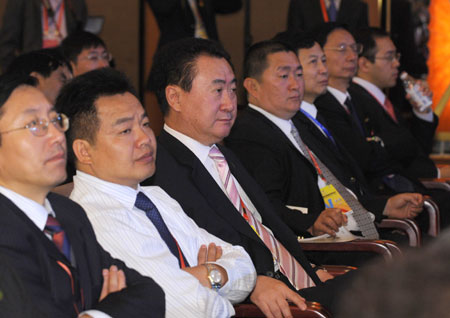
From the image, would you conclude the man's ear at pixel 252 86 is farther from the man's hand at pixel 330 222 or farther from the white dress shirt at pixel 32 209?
the white dress shirt at pixel 32 209

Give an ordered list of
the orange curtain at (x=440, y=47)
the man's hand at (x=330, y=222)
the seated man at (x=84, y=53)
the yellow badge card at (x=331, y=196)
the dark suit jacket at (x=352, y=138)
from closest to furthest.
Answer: the man's hand at (x=330, y=222)
the yellow badge card at (x=331, y=196)
the dark suit jacket at (x=352, y=138)
the seated man at (x=84, y=53)
the orange curtain at (x=440, y=47)

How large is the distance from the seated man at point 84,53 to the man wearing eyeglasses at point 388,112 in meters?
1.55

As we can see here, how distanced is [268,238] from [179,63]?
2.36ft

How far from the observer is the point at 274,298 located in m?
2.01

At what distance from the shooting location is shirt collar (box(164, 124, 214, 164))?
2.39 m

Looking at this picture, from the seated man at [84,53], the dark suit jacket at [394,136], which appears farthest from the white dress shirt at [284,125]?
the seated man at [84,53]

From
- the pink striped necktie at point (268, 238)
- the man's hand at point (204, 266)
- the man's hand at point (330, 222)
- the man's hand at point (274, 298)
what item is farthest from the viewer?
the man's hand at point (330, 222)

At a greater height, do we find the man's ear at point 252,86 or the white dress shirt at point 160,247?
the man's ear at point 252,86

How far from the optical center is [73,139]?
191 cm

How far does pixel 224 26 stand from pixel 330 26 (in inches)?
86.5

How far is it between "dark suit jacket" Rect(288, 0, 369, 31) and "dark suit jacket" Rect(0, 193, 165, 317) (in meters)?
3.67

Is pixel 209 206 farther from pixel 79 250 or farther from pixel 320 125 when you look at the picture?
pixel 320 125

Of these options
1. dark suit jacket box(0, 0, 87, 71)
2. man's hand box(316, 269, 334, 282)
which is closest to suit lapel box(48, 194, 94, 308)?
man's hand box(316, 269, 334, 282)

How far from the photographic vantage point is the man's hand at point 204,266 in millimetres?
1811
